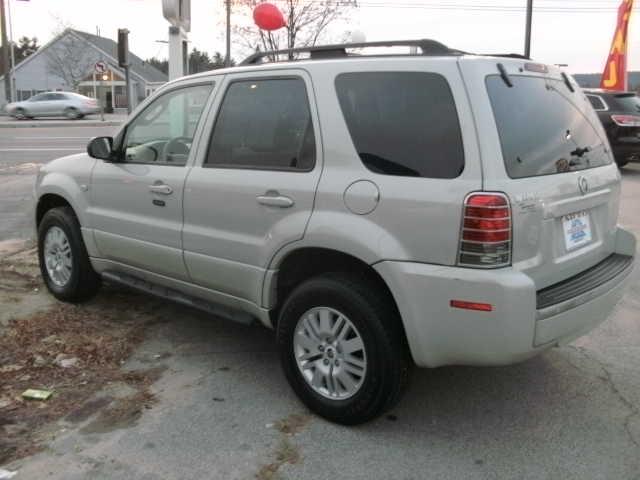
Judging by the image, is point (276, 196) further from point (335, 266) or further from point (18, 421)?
point (18, 421)

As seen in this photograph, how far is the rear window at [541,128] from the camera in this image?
2.96 m

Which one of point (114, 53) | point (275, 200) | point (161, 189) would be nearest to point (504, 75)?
point (275, 200)

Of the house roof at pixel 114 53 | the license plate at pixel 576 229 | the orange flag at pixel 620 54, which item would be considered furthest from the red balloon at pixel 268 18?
the house roof at pixel 114 53

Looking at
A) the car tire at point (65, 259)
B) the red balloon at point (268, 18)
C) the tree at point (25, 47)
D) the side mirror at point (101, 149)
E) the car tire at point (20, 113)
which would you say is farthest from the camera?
the tree at point (25, 47)

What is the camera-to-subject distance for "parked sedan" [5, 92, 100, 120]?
33906mm

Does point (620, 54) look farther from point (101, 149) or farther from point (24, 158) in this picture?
point (101, 149)

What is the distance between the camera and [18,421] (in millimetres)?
3416

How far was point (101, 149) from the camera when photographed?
459 centimetres

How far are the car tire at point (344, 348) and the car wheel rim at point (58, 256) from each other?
238 centimetres

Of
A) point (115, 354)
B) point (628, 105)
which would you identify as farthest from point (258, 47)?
point (115, 354)

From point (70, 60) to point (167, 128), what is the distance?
165ft

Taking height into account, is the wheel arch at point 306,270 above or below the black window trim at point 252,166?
below

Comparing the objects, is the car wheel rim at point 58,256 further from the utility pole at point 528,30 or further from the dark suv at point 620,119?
the utility pole at point 528,30

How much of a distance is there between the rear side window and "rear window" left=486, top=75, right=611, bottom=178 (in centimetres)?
22
